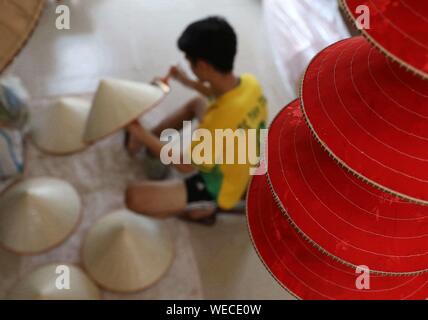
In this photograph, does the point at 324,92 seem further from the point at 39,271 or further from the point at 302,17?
the point at 302,17

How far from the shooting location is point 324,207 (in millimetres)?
576

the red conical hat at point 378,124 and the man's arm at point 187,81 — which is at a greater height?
the man's arm at point 187,81

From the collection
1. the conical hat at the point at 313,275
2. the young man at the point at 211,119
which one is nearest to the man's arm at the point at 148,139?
the young man at the point at 211,119

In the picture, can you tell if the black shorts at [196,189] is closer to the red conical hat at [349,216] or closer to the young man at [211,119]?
the young man at [211,119]

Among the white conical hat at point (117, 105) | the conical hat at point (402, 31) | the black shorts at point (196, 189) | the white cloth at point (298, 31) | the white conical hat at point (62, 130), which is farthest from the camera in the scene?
the white conical hat at point (62, 130)

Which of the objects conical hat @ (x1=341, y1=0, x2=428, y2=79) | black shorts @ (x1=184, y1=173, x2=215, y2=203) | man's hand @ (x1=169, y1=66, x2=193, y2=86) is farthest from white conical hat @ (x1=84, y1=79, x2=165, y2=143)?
conical hat @ (x1=341, y1=0, x2=428, y2=79)

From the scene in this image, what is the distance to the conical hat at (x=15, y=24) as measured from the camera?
0.69m

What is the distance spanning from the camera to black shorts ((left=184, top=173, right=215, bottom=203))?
1591 millimetres

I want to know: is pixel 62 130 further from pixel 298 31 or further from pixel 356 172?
pixel 356 172

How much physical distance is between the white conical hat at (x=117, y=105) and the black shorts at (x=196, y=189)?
36cm

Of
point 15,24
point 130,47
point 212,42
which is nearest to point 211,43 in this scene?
point 212,42

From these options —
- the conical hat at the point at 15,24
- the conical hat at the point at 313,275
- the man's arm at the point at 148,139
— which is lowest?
the conical hat at the point at 313,275

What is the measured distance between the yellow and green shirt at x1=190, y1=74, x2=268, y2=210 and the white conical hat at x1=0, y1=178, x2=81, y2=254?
2.07 feet
